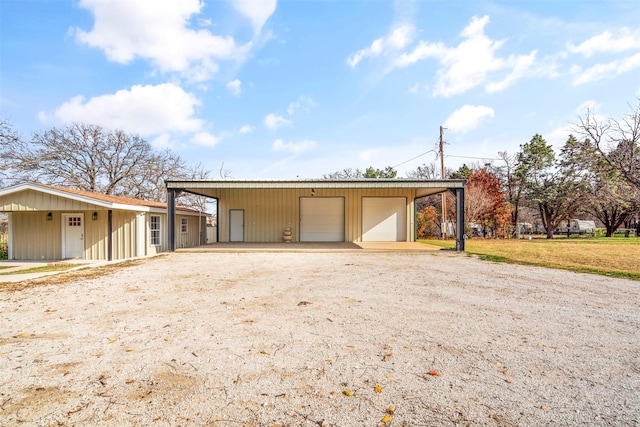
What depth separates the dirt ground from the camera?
2.07 m

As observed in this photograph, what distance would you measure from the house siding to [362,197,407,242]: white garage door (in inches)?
8.1

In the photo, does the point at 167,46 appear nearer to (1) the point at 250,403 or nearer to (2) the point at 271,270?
(2) the point at 271,270

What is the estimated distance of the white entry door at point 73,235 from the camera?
11242 mm

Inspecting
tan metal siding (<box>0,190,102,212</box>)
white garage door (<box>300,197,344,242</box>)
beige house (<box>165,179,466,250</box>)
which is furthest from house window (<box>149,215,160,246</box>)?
white garage door (<box>300,197,344,242</box>)

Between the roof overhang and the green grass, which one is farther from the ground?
the roof overhang

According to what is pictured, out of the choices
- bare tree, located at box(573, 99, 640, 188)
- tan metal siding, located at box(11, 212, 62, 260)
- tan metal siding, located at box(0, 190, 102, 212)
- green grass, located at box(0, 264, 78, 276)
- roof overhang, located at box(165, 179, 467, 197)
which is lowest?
green grass, located at box(0, 264, 78, 276)

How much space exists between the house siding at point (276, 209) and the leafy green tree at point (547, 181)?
14.3 metres

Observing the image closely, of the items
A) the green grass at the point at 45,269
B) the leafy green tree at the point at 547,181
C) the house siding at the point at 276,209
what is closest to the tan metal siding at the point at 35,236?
the green grass at the point at 45,269

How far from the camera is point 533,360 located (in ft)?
9.25

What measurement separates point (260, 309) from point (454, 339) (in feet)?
8.22

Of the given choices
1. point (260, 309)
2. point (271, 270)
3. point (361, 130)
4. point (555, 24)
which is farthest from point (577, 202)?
point (260, 309)

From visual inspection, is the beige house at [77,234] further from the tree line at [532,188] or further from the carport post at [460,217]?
the tree line at [532,188]

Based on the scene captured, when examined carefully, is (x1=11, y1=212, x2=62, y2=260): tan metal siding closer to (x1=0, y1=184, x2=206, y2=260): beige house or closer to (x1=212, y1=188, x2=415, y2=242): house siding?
(x1=0, y1=184, x2=206, y2=260): beige house

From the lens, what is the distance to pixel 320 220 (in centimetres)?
1583
